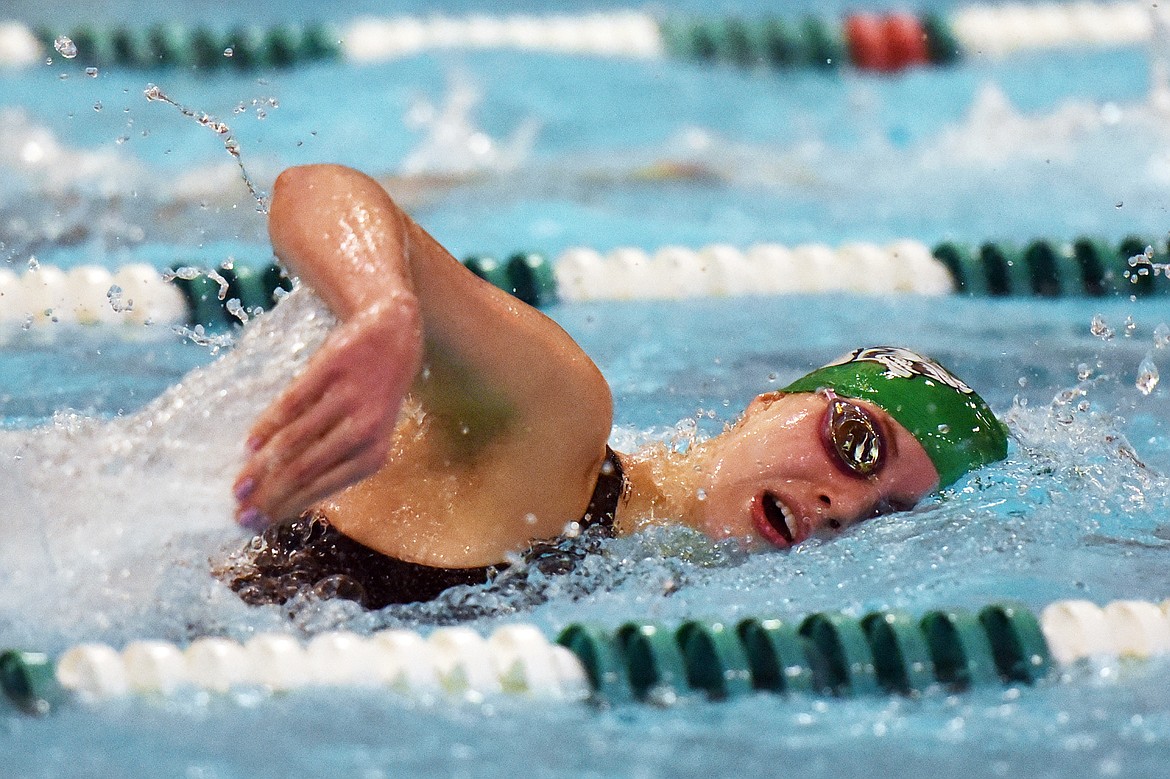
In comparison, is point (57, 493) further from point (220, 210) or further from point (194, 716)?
point (220, 210)

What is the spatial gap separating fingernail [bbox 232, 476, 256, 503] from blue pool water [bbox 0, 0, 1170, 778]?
0.27 metres

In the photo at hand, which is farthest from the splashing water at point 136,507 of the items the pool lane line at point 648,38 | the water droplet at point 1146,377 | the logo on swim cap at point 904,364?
the pool lane line at point 648,38

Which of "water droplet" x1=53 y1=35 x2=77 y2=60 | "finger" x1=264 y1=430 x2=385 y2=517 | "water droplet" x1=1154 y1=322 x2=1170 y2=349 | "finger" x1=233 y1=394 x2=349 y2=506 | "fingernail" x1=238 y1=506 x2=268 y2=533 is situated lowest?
"water droplet" x1=1154 y1=322 x2=1170 y2=349

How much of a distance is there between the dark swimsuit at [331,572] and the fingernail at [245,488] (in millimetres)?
477

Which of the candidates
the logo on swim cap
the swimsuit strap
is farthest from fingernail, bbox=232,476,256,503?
the logo on swim cap

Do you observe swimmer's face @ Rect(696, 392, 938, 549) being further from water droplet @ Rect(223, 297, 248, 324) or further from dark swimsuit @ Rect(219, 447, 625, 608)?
water droplet @ Rect(223, 297, 248, 324)

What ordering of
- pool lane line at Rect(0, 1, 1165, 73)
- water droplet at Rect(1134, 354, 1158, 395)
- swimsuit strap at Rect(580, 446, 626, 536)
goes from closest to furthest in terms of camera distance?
swimsuit strap at Rect(580, 446, 626, 536) → water droplet at Rect(1134, 354, 1158, 395) → pool lane line at Rect(0, 1, 1165, 73)

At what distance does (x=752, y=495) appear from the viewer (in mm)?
1969

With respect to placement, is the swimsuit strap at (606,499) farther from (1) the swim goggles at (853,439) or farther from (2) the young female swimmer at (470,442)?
(1) the swim goggles at (853,439)

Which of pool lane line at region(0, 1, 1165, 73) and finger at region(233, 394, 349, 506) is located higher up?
finger at region(233, 394, 349, 506)

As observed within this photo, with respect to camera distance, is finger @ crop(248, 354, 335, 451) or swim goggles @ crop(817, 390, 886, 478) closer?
finger @ crop(248, 354, 335, 451)

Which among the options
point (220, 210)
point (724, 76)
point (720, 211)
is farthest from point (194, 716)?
point (724, 76)

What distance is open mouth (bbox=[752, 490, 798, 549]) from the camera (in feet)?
6.46

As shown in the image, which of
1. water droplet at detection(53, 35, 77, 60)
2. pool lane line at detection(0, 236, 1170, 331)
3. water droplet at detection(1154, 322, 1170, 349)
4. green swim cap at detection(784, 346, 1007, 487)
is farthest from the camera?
water droplet at detection(53, 35, 77, 60)
